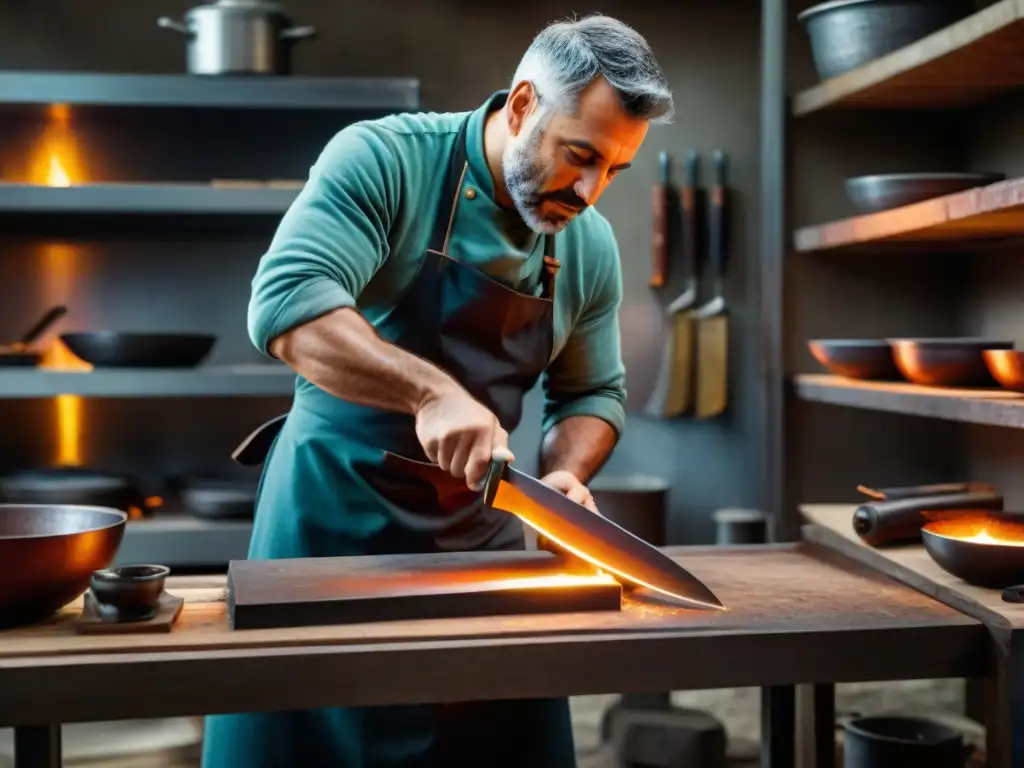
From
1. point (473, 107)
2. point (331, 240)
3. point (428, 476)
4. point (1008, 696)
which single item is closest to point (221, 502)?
point (473, 107)

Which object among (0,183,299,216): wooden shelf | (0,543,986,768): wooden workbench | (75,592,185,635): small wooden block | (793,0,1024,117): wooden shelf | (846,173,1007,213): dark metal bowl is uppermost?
(793,0,1024,117): wooden shelf

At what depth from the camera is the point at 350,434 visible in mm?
1975

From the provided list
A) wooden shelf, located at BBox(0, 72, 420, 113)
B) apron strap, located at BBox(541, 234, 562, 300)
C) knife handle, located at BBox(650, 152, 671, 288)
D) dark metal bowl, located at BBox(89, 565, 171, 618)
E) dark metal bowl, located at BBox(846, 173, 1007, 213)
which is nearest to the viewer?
dark metal bowl, located at BBox(89, 565, 171, 618)

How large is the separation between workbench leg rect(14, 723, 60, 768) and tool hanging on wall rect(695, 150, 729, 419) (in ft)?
9.40

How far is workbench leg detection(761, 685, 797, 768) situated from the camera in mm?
1988

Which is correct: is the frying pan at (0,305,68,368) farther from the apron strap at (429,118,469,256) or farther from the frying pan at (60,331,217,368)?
the apron strap at (429,118,469,256)

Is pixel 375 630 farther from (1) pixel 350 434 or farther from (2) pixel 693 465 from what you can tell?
(2) pixel 693 465

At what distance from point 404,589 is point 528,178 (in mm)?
661

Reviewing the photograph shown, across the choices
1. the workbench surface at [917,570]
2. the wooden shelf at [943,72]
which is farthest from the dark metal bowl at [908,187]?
the workbench surface at [917,570]

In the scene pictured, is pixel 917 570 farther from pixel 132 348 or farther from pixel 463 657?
pixel 132 348

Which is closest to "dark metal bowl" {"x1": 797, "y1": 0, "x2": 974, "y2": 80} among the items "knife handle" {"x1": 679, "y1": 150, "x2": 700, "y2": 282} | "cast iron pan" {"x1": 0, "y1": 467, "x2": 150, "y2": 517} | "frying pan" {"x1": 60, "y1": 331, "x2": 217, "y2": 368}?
"knife handle" {"x1": 679, "y1": 150, "x2": 700, "y2": 282}

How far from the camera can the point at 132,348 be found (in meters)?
3.46

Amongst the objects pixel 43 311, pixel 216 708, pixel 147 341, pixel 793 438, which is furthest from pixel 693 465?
→ pixel 216 708

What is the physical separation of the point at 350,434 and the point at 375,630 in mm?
520
